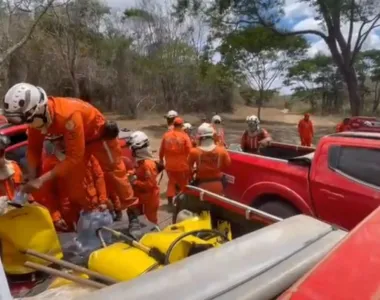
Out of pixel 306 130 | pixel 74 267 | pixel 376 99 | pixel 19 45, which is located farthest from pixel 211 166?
pixel 376 99

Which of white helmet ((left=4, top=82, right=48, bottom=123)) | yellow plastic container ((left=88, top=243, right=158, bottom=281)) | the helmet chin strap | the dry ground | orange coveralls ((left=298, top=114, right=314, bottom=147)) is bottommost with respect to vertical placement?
the dry ground

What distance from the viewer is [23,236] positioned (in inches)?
121

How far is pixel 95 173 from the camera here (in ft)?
14.4

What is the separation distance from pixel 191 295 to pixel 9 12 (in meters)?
19.6

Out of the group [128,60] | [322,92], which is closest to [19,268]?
[128,60]

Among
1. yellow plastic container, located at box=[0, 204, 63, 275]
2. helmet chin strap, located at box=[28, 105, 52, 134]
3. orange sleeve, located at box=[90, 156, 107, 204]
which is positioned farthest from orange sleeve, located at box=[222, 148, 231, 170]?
yellow plastic container, located at box=[0, 204, 63, 275]

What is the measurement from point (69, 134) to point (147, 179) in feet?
6.21

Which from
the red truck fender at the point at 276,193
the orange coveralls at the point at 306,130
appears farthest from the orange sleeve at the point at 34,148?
the orange coveralls at the point at 306,130

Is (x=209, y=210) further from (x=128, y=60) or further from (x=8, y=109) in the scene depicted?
(x=128, y=60)

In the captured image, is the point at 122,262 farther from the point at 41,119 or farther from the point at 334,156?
the point at 334,156

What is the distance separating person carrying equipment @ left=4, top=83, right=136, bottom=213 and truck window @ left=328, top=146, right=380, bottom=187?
2.09m

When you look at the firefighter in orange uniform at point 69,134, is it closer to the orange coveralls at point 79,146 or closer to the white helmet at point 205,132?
the orange coveralls at point 79,146

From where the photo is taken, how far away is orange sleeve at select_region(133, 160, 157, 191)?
Result: 545cm

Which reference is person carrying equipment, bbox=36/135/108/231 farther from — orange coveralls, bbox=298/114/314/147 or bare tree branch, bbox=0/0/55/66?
bare tree branch, bbox=0/0/55/66
